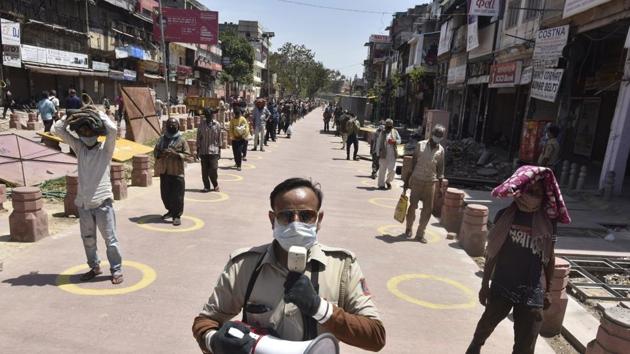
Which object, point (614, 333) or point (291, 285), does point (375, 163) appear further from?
point (291, 285)

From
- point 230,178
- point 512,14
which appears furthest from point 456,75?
point 230,178

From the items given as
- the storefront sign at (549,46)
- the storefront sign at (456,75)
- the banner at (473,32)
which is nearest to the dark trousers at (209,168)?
the storefront sign at (549,46)

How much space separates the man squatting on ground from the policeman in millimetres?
3282

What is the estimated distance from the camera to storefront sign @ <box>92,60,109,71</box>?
35375 millimetres

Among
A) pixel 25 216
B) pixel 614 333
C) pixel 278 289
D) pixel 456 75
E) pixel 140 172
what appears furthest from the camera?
pixel 456 75

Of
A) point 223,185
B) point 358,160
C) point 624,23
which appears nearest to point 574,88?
point 624,23

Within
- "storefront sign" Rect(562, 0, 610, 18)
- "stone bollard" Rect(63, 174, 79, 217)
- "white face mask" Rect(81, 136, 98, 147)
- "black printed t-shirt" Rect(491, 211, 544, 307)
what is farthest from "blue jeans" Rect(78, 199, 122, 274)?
"storefront sign" Rect(562, 0, 610, 18)

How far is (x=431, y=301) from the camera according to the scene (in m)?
5.18

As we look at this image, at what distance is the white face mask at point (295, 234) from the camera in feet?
6.51

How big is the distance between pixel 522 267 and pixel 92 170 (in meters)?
4.33

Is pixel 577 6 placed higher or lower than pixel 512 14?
lower

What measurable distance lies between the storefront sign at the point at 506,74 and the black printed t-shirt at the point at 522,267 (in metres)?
14.5

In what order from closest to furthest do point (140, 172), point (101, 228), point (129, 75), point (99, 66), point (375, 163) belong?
point (101, 228), point (140, 172), point (375, 163), point (99, 66), point (129, 75)

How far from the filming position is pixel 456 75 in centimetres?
2500
